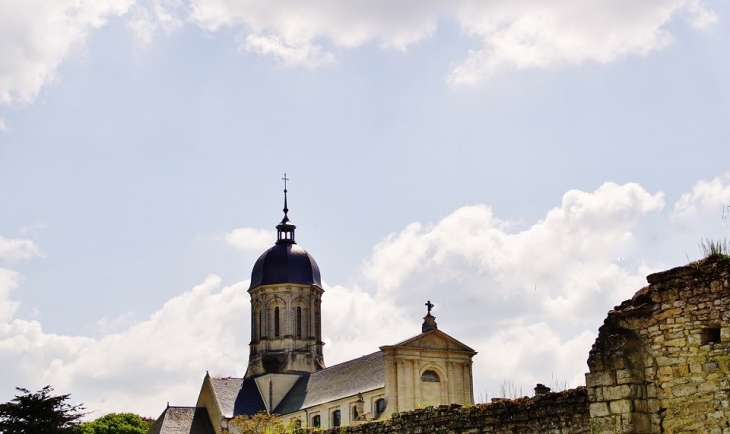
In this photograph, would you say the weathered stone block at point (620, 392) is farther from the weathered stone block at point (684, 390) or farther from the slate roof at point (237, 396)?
the slate roof at point (237, 396)

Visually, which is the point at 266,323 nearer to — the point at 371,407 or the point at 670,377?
the point at 371,407

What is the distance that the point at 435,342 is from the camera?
5712 centimetres

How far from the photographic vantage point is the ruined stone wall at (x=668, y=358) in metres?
10.4

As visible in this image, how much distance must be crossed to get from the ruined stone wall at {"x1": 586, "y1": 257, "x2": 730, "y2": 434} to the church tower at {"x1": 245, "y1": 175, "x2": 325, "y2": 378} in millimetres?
57985

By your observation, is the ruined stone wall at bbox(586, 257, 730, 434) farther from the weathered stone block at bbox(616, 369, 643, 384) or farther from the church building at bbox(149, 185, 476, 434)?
the church building at bbox(149, 185, 476, 434)

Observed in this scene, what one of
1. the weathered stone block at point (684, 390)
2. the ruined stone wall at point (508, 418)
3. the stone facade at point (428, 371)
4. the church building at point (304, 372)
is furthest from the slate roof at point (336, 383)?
the weathered stone block at point (684, 390)

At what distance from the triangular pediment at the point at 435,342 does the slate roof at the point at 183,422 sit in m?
17.4

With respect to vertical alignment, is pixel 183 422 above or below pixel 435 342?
below

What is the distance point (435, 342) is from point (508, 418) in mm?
43875

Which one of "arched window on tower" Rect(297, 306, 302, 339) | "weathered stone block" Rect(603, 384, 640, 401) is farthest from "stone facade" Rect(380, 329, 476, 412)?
"weathered stone block" Rect(603, 384, 640, 401)

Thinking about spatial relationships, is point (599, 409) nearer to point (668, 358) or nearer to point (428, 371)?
point (668, 358)

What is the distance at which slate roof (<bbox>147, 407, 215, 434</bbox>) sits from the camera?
6431cm

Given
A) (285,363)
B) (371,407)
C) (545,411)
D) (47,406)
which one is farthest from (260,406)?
(545,411)

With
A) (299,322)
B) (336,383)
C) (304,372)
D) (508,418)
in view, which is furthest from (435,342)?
(508,418)
